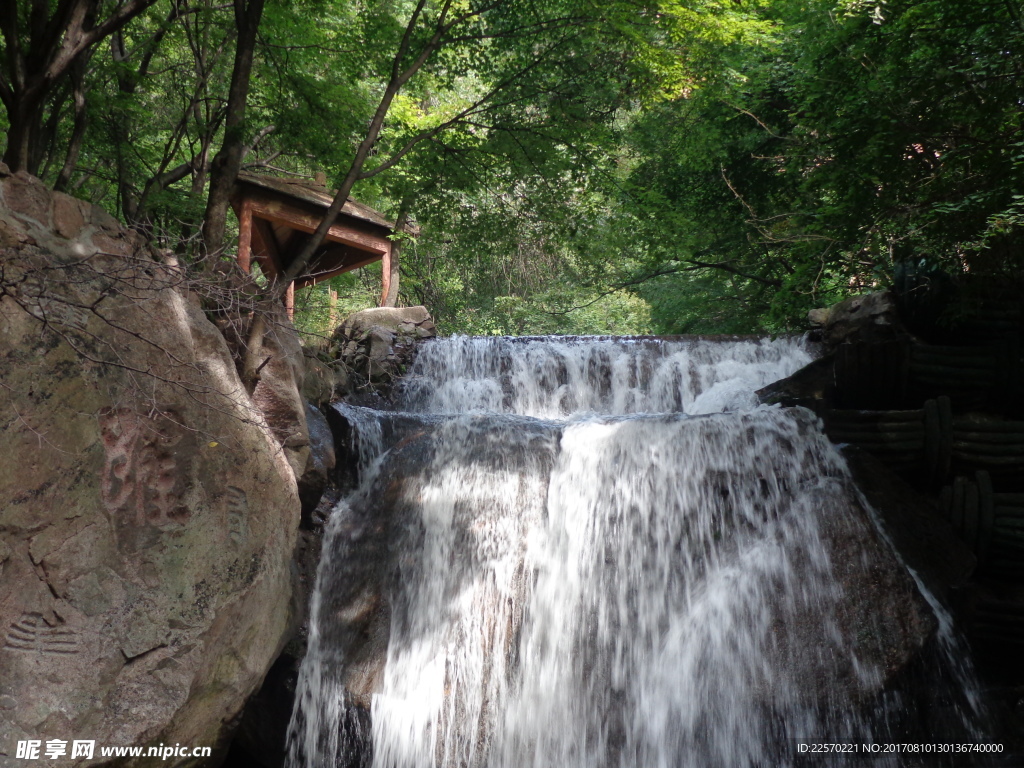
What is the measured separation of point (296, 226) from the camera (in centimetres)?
908

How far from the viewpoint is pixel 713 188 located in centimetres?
1173

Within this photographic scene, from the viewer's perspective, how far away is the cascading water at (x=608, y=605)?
4.73 metres

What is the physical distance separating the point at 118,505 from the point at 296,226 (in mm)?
5799

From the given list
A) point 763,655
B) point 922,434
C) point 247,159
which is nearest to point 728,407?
point 922,434

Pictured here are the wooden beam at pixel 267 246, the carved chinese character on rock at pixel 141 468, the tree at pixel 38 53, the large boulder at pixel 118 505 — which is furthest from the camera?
the wooden beam at pixel 267 246

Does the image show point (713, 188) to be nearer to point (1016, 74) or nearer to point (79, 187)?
point (1016, 74)

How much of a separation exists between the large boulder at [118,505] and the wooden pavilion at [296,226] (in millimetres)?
2719

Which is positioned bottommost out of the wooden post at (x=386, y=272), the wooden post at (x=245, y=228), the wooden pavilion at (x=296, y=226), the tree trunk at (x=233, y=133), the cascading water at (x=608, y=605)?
the cascading water at (x=608, y=605)

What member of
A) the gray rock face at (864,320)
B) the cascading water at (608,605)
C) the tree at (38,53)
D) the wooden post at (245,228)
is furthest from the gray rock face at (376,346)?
the gray rock face at (864,320)

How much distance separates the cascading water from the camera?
15.5 feet

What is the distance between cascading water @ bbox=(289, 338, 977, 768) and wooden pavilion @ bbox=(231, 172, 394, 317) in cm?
268

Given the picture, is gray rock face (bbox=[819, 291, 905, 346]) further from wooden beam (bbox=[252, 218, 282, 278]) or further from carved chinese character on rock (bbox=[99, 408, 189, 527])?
wooden beam (bbox=[252, 218, 282, 278])

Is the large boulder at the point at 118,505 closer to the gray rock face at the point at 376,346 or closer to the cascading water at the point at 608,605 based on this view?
the cascading water at the point at 608,605

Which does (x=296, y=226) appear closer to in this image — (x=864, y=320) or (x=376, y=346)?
(x=376, y=346)
